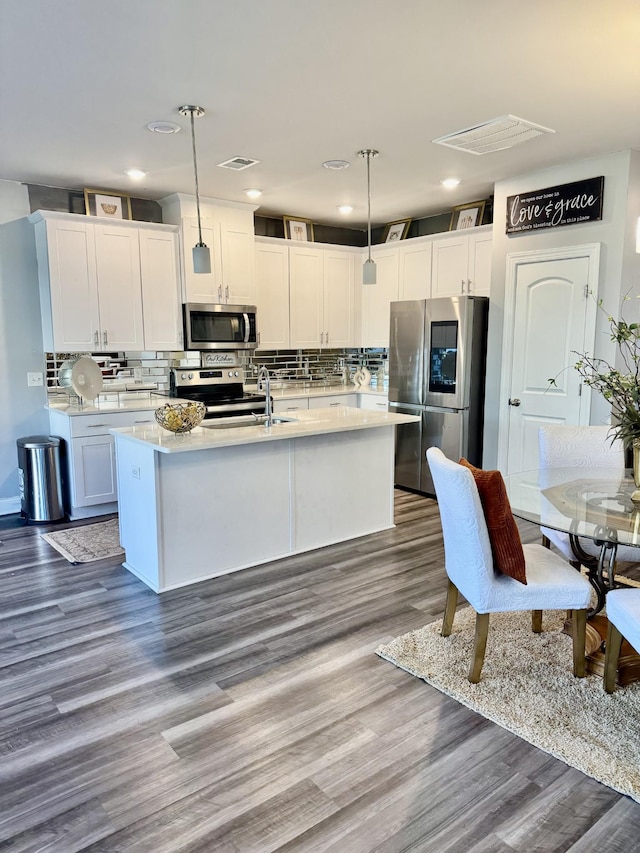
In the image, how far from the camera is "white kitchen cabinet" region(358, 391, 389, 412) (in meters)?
6.15

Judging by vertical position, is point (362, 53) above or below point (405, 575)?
above

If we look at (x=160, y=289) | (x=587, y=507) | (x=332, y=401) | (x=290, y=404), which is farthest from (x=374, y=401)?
(x=587, y=507)

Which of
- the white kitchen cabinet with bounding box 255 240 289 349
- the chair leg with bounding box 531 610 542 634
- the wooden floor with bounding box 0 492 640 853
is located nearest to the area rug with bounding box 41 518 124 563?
the wooden floor with bounding box 0 492 640 853

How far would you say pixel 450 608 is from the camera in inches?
109

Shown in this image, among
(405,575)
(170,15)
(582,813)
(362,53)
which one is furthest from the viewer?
(405,575)

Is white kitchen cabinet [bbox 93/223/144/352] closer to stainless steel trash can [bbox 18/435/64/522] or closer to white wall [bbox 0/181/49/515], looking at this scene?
white wall [bbox 0/181/49/515]

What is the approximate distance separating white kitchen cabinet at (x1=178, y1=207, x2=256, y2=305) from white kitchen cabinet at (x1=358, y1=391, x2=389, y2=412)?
5.25 ft

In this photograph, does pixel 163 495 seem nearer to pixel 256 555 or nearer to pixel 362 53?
pixel 256 555

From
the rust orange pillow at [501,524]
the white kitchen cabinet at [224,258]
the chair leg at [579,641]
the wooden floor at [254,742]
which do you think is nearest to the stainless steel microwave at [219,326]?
the white kitchen cabinet at [224,258]

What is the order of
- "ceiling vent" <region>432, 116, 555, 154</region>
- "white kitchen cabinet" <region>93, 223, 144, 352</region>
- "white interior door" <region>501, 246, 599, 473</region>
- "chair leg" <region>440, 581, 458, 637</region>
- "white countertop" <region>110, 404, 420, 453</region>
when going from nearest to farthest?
"chair leg" <region>440, 581, 458, 637</region> < "white countertop" <region>110, 404, 420, 453</region> < "ceiling vent" <region>432, 116, 555, 154</region> < "white interior door" <region>501, 246, 599, 473</region> < "white kitchen cabinet" <region>93, 223, 144, 352</region>

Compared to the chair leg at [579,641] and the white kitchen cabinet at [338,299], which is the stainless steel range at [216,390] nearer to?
the white kitchen cabinet at [338,299]

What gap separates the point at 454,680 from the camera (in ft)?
8.08

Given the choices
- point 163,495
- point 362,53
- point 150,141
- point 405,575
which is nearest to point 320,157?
point 150,141

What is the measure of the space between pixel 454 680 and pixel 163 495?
5.92 feet
